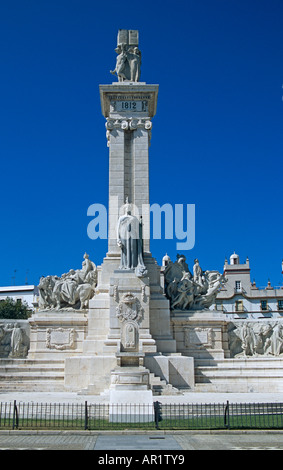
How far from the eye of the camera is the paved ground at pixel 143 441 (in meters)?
10.1

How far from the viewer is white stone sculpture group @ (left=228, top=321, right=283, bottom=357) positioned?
2497cm

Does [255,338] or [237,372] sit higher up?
[255,338]

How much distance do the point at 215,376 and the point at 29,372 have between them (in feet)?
27.3

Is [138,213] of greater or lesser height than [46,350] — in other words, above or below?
above

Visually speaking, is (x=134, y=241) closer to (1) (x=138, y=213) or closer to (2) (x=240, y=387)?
(1) (x=138, y=213)

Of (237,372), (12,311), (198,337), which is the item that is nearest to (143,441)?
(237,372)

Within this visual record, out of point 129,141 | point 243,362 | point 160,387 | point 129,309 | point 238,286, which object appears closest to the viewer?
point 160,387

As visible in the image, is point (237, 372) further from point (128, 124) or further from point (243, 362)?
point (128, 124)

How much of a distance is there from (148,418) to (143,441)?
95.0 inches

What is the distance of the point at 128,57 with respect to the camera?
28594 millimetres

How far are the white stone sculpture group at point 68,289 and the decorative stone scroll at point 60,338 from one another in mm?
1262

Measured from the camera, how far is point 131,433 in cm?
1196

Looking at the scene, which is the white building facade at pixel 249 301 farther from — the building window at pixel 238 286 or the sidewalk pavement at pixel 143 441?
the sidewalk pavement at pixel 143 441
